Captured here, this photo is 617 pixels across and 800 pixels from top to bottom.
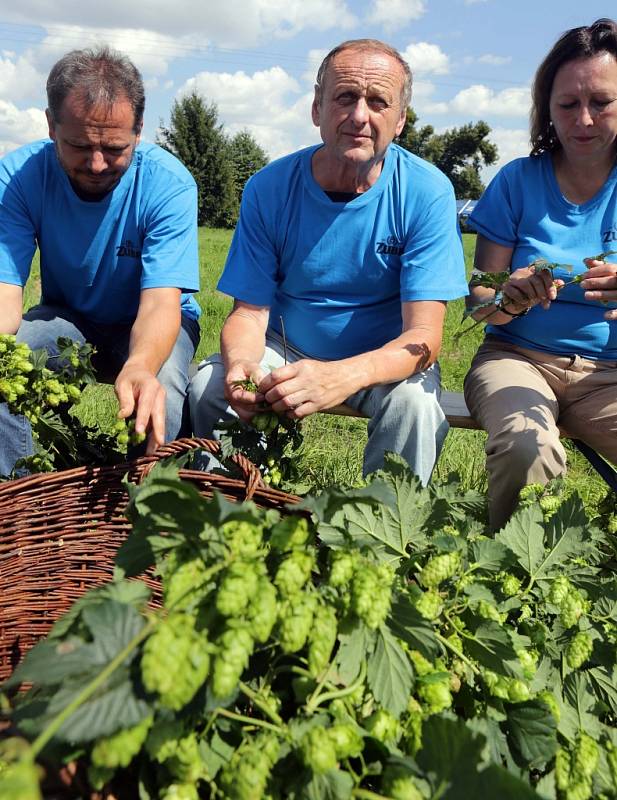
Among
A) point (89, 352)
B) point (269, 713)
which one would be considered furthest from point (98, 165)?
Answer: point (269, 713)

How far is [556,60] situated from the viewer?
272 cm

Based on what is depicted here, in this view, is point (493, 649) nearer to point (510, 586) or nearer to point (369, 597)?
point (510, 586)

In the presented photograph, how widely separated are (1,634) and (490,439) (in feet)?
5.67

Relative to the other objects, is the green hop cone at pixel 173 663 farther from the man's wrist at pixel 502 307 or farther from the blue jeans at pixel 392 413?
the man's wrist at pixel 502 307

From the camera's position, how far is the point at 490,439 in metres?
2.62

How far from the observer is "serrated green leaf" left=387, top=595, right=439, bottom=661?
1.18 metres

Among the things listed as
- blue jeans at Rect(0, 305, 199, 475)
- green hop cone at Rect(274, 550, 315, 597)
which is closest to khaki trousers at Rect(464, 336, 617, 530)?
blue jeans at Rect(0, 305, 199, 475)

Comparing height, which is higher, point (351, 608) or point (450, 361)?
point (351, 608)

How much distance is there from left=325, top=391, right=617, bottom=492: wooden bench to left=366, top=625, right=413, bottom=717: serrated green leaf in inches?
61.5

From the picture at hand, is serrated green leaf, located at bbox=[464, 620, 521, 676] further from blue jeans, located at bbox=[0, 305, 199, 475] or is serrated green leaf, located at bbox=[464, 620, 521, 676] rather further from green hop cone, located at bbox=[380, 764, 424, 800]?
blue jeans, located at bbox=[0, 305, 199, 475]

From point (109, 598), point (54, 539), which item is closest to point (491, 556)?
point (109, 598)

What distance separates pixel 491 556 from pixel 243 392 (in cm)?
94

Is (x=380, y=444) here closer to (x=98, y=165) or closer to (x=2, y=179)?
(x=98, y=165)

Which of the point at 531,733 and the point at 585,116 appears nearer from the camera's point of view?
the point at 531,733
